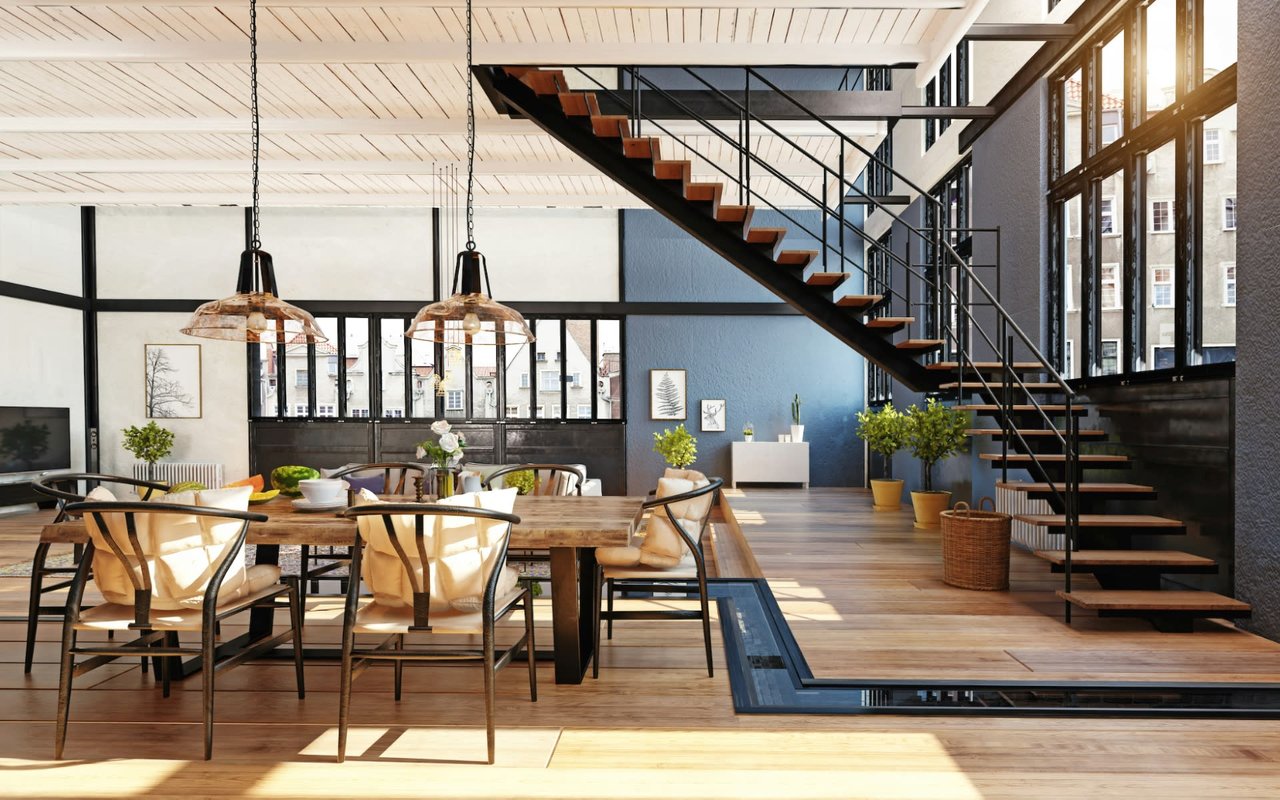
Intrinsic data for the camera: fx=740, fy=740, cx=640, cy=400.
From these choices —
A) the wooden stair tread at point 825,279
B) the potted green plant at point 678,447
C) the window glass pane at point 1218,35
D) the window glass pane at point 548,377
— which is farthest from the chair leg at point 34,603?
the window glass pane at point 548,377

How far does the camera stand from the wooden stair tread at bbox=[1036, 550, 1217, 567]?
382 cm

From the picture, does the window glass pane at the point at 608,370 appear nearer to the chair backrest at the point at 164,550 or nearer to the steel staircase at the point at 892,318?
the steel staircase at the point at 892,318

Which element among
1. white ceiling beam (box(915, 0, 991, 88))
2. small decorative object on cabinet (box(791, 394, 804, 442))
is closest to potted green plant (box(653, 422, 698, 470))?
small decorative object on cabinet (box(791, 394, 804, 442))

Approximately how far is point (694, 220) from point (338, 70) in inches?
108

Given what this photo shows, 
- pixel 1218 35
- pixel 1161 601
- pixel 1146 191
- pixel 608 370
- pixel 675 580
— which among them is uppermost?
pixel 1218 35

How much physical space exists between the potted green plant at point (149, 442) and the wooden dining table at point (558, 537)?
8533 mm

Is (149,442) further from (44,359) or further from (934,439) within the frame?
(934,439)

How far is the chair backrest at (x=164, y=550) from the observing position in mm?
2412

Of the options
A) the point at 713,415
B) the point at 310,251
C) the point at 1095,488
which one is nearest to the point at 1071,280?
the point at 1095,488

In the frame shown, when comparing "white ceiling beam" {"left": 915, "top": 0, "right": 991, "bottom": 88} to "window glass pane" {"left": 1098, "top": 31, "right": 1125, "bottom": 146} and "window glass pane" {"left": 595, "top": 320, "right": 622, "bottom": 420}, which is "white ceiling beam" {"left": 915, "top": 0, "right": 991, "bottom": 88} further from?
"window glass pane" {"left": 595, "top": 320, "right": 622, "bottom": 420}

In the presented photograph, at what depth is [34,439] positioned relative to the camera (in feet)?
31.8

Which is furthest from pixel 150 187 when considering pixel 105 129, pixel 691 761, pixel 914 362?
pixel 691 761

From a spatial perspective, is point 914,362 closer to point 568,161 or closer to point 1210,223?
point 1210,223

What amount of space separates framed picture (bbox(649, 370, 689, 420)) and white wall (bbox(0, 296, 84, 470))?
8293 millimetres
